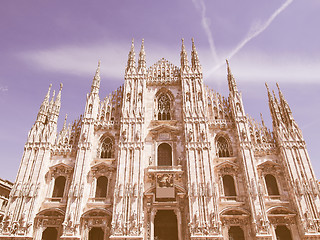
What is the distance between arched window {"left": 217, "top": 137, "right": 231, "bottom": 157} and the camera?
25.6m

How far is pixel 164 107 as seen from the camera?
2884cm

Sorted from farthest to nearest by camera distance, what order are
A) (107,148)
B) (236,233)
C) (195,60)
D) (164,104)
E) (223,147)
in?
(195,60) < (164,104) < (107,148) < (223,147) < (236,233)

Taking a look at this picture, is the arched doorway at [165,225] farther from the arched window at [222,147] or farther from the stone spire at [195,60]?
the stone spire at [195,60]

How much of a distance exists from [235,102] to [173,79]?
306 inches

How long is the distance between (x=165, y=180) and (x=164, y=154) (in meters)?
3.22

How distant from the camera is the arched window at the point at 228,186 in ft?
76.7

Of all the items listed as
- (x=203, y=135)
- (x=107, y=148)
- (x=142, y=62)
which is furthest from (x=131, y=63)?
(x=203, y=135)

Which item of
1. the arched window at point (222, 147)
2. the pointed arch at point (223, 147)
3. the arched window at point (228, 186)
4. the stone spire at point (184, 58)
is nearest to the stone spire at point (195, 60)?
the stone spire at point (184, 58)

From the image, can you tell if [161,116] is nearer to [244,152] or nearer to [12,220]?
[244,152]

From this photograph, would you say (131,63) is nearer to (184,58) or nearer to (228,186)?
(184,58)

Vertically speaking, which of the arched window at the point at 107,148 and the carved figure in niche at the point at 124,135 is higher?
the carved figure in niche at the point at 124,135

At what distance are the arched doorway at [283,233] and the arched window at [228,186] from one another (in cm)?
448

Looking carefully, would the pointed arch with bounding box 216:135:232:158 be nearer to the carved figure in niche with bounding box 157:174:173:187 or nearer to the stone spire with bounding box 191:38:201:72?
the carved figure in niche with bounding box 157:174:173:187

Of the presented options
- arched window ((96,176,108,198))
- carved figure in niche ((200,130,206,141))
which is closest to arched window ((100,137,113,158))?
arched window ((96,176,108,198))
